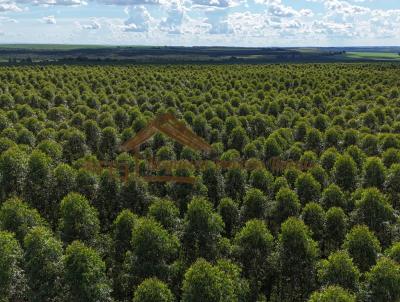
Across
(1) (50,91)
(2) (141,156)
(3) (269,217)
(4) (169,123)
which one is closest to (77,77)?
(1) (50,91)

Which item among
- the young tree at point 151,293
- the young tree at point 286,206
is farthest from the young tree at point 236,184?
the young tree at point 151,293

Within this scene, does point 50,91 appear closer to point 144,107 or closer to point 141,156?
point 144,107

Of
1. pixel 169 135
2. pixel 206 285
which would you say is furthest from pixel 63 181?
pixel 206 285

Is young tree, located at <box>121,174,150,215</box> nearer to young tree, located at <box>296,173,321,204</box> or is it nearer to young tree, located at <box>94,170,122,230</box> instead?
young tree, located at <box>94,170,122,230</box>

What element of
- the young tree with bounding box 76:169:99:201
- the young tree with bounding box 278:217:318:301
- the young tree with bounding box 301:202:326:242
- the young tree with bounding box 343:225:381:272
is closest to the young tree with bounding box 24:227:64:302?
the young tree with bounding box 278:217:318:301

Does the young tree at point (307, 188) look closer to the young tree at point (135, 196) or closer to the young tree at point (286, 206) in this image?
the young tree at point (286, 206)

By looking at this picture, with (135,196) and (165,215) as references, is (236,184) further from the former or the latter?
(165,215)

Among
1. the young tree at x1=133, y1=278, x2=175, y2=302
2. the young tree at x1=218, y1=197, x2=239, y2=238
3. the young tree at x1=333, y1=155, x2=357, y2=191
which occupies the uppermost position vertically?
the young tree at x1=333, y1=155, x2=357, y2=191
